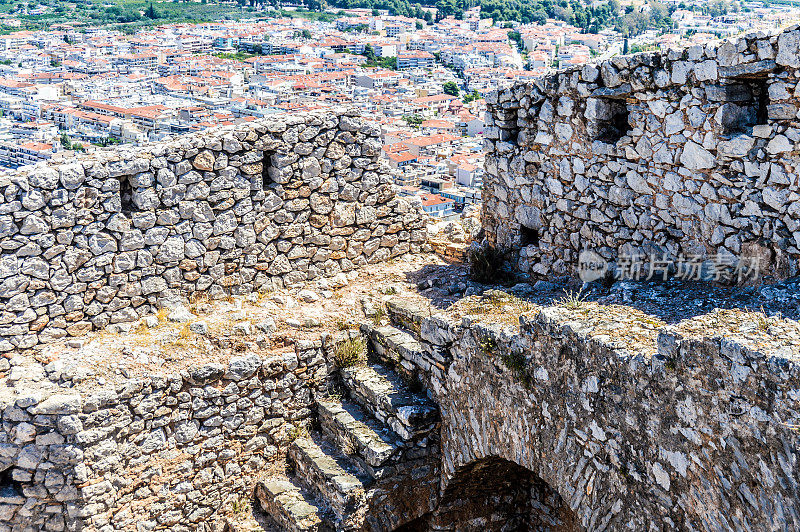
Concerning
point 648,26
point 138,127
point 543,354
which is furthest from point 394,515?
point 648,26

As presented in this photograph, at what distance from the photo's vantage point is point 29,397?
578 cm

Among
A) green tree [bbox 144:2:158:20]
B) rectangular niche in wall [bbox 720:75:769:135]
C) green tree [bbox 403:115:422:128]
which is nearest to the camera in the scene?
rectangular niche in wall [bbox 720:75:769:135]

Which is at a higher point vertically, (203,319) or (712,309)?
(712,309)

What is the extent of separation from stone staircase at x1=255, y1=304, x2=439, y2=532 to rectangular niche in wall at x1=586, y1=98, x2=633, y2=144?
2.24 meters

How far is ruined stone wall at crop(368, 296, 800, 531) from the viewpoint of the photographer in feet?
13.5

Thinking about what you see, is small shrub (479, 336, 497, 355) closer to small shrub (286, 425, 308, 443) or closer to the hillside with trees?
small shrub (286, 425, 308, 443)

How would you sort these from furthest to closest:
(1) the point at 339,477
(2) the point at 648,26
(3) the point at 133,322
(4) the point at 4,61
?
(4) the point at 4,61
(2) the point at 648,26
(3) the point at 133,322
(1) the point at 339,477

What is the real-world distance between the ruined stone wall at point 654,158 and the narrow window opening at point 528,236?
1cm

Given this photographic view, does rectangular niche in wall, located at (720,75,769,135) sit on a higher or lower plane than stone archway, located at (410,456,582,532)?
higher

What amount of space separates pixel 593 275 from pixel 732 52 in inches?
82.3

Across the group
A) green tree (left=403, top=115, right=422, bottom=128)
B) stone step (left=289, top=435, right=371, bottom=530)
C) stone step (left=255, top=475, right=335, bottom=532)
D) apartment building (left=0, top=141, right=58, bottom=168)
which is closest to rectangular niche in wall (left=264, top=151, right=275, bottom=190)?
stone step (left=289, top=435, right=371, bottom=530)

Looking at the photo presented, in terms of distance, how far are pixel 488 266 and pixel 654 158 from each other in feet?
6.05

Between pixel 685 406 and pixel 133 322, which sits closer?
pixel 685 406

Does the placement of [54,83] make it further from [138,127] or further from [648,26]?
[648,26]
